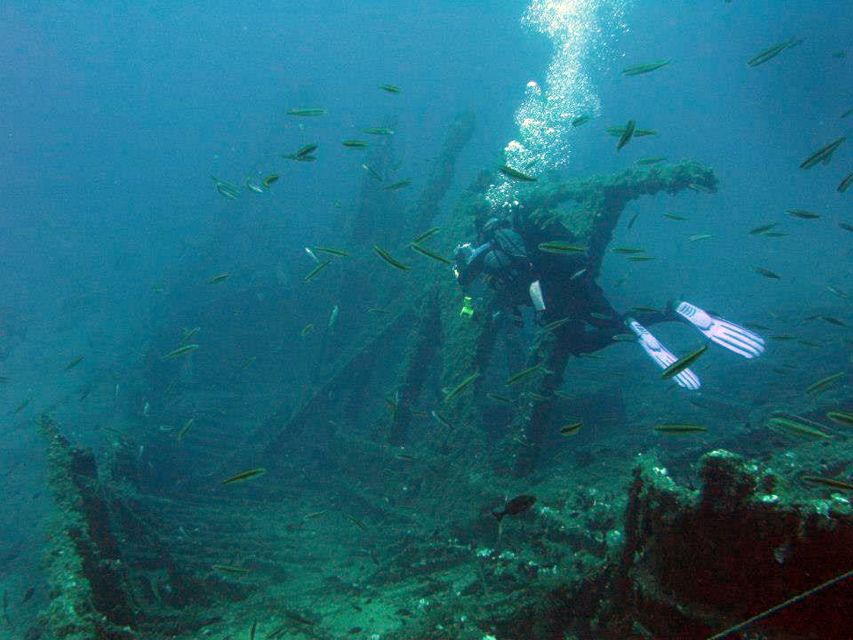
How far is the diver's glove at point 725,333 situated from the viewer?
257 inches

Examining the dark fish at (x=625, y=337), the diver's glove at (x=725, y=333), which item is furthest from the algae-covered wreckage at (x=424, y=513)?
the diver's glove at (x=725, y=333)

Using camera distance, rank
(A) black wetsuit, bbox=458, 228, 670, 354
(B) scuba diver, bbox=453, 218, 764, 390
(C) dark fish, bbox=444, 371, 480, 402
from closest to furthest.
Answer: (C) dark fish, bbox=444, 371, 480, 402 < (B) scuba diver, bbox=453, 218, 764, 390 < (A) black wetsuit, bbox=458, 228, 670, 354

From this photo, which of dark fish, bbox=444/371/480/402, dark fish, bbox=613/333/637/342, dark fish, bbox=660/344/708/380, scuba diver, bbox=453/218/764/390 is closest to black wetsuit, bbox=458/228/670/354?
scuba diver, bbox=453/218/764/390

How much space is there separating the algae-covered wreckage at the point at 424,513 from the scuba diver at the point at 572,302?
0.33 metres

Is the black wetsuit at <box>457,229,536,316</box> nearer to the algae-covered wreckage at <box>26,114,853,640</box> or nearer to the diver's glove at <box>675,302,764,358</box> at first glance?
the algae-covered wreckage at <box>26,114,853,640</box>

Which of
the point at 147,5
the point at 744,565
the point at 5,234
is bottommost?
the point at 5,234

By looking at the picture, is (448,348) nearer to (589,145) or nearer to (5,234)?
(5,234)

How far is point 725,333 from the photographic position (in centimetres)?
675

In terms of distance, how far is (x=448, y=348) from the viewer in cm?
796

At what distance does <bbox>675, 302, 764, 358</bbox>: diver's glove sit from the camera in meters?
6.53

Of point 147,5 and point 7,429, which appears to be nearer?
point 7,429

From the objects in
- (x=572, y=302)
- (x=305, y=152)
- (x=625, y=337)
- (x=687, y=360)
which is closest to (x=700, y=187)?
(x=572, y=302)

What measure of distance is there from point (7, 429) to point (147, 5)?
16195cm

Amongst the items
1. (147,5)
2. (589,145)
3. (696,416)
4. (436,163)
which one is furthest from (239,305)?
(147,5)
